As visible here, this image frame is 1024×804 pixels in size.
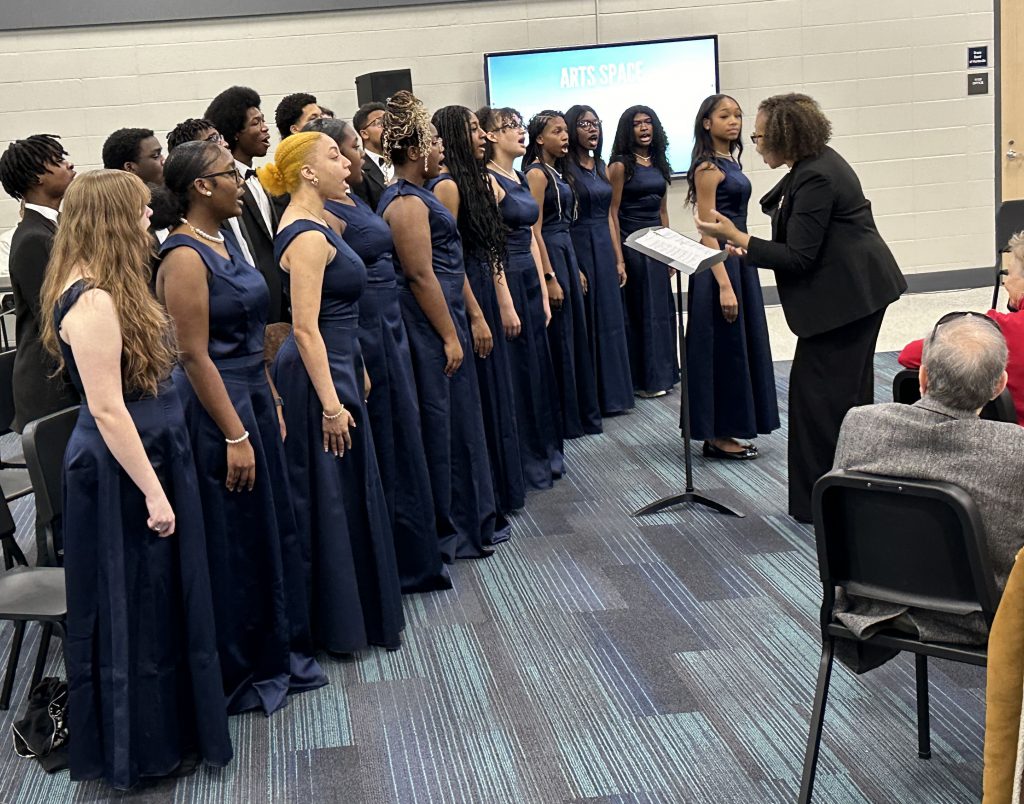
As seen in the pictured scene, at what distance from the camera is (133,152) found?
4.34 m

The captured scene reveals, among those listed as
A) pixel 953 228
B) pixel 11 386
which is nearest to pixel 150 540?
pixel 11 386

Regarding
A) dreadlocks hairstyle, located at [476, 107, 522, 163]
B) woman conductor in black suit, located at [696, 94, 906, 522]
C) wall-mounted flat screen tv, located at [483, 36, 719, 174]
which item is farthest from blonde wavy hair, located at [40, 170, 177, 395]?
wall-mounted flat screen tv, located at [483, 36, 719, 174]

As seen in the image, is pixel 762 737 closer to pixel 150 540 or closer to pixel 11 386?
pixel 150 540

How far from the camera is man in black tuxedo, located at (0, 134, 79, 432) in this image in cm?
414

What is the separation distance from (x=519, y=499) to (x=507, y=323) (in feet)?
2.40

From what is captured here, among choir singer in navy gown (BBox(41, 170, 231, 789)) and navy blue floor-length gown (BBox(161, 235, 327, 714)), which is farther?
navy blue floor-length gown (BBox(161, 235, 327, 714))

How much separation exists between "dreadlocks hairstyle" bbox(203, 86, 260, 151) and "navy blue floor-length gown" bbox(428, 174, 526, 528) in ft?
3.36

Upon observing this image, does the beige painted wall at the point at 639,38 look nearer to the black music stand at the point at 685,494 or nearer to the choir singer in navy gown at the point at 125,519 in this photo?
the black music stand at the point at 685,494

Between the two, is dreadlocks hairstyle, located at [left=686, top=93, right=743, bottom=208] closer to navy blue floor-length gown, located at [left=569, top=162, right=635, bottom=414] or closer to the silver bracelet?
navy blue floor-length gown, located at [left=569, top=162, right=635, bottom=414]

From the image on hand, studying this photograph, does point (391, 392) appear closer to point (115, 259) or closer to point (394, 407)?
point (394, 407)

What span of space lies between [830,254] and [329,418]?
76.1 inches

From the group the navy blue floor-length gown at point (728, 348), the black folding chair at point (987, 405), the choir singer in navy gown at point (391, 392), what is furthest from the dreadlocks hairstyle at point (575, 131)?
the black folding chair at point (987, 405)

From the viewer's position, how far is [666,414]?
671 centimetres

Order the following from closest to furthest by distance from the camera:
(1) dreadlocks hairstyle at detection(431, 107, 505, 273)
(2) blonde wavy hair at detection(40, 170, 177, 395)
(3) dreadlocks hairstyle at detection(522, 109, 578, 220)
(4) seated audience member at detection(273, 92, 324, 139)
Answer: (2) blonde wavy hair at detection(40, 170, 177, 395) < (1) dreadlocks hairstyle at detection(431, 107, 505, 273) < (4) seated audience member at detection(273, 92, 324, 139) < (3) dreadlocks hairstyle at detection(522, 109, 578, 220)
